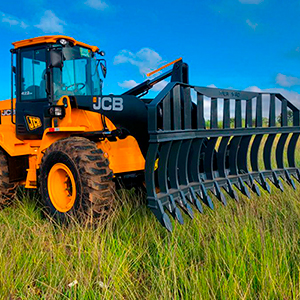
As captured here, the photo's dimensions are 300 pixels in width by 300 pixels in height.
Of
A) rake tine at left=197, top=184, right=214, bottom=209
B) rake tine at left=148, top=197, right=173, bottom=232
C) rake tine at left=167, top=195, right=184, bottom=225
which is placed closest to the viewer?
rake tine at left=148, top=197, right=173, bottom=232

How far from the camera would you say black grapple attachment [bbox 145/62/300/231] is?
11.5 feet

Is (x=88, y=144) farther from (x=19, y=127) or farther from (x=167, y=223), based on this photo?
(x=19, y=127)

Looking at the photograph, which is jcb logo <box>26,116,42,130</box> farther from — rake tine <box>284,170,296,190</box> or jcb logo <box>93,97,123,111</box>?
rake tine <box>284,170,296,190</box>

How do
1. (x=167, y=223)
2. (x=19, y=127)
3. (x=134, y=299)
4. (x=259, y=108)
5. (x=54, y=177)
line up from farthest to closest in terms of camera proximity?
(x=19, y=127), (x=259, y=108), (x=54, y=177), (x=167, y=223), (x=134, y=299)

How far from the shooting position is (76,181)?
402 cm

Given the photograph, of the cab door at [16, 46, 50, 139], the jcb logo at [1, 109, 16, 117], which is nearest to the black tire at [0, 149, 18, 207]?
the cab door at [16, 46, 50, 139]

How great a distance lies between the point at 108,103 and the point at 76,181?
126 cm

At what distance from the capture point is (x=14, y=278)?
2768 mm

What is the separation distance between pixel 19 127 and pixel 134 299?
4235mm

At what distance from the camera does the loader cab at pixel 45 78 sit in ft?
16.7

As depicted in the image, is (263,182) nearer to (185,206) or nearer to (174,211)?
(185,206)

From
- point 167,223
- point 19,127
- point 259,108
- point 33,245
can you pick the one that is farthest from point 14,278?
point 259,108

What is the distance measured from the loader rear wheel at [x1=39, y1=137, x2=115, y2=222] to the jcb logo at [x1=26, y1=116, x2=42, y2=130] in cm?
113

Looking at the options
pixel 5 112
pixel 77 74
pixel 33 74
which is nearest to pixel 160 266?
pixel 77 74
